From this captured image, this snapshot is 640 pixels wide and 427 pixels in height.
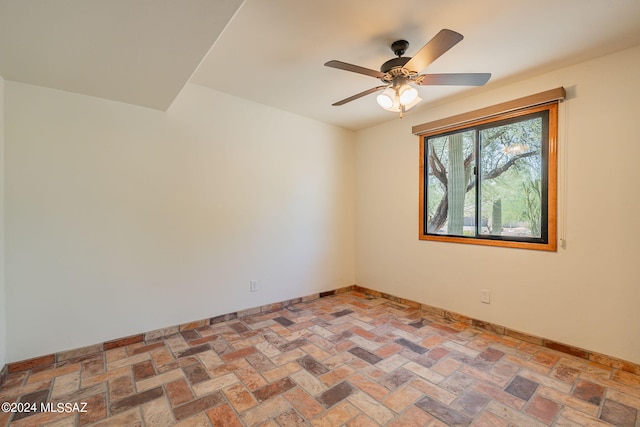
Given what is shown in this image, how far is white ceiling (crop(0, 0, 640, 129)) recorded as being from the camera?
4.77ft

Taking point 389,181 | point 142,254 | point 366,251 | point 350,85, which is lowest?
point 366,251

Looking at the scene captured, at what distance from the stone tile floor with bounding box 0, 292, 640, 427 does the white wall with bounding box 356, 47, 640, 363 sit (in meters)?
0.29

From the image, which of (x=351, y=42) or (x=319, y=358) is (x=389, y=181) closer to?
(x=351, y=42)

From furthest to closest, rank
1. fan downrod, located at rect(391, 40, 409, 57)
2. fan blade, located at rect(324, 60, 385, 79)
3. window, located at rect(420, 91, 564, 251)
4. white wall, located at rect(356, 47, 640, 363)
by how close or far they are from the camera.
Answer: window, located at rect(420, 91, 564, 251), white wall, located at rect(356, 47, 640, 363), fan downrod, located at rect(391, 40, 409, 57), fan blade, located at rect(324, 60, 385, 79)

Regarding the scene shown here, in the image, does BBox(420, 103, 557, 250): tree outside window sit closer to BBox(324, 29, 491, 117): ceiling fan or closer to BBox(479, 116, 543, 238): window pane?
BBox(479, 116, 543, 238): window pane

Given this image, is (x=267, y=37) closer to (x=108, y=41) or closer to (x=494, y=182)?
(x=108, y=41)

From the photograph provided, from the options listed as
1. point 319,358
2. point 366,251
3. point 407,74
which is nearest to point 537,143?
point 407,74

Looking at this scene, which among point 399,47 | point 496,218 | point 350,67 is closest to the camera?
point 350,67

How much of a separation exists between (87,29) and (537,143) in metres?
3.52

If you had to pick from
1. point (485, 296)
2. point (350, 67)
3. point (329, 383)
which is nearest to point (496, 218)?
point (485, 296)

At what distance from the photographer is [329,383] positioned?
1.96 metres

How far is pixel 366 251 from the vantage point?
13.9 ft

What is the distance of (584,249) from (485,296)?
951 millimetres

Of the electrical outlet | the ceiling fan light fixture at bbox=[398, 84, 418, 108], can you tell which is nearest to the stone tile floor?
the electrical outlet
